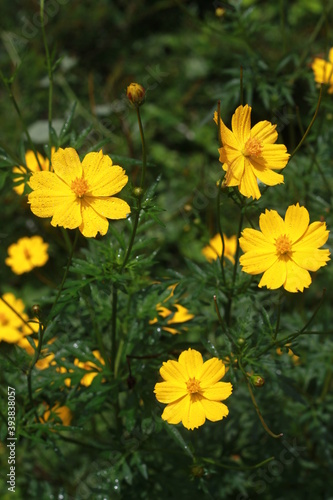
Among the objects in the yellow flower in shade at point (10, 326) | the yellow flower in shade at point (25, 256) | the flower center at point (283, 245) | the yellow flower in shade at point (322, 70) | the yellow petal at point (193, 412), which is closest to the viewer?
the yellow petal at point (193, 412)

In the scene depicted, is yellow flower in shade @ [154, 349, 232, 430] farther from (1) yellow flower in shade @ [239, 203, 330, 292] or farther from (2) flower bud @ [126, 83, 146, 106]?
(2) flower bud @ [126, 83, 146, 106]

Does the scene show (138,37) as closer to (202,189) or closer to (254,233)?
(202,189)

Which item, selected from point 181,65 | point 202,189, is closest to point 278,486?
point 202,189

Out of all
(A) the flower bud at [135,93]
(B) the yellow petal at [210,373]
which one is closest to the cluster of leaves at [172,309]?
(B) the yellow petal at [210,373]

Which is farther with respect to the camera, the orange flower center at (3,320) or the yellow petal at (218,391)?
the orange flower center at (3,320)

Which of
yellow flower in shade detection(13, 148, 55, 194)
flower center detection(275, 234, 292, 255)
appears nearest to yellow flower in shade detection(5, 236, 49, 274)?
yellow flower in shade detection(13, 148, 55, 194)

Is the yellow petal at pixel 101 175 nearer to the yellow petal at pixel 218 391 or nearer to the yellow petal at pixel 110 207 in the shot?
the yellow petal at pixel 110 207
